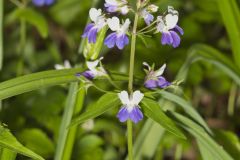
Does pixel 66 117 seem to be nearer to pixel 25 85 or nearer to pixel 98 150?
pixel 25 85

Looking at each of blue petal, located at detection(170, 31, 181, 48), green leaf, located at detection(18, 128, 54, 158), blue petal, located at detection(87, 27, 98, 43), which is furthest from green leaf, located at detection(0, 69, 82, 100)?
green leaf, located at detection(18, 128, 54, 158)

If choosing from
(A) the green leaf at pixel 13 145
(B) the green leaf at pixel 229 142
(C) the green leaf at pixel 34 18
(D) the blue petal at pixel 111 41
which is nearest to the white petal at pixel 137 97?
(D) the blue petal at pixel 111 41

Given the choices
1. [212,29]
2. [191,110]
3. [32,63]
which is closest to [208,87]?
[212,29]

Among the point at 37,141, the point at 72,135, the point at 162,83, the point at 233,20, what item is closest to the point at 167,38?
the point at 162,83

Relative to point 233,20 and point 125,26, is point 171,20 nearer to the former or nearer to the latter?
point 125,26

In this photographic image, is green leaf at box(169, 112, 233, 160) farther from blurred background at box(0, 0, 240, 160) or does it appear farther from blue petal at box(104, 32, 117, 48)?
blue petal at box(104, 32, 117, 48)
